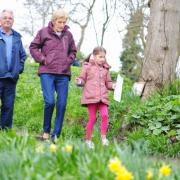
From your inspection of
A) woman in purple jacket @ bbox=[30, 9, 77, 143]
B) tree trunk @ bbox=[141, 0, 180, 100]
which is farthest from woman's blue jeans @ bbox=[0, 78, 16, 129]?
tree trunk @ bbox=[141, 0, 180, 100]

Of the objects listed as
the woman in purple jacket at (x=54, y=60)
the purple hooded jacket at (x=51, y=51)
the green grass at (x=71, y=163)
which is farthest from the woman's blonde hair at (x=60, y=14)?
the green grass at (x=71, y=163)

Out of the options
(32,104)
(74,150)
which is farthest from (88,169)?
(32,104)

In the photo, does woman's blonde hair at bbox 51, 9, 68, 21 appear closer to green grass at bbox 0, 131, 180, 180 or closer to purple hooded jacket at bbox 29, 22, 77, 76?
purple hooded jacket at bbox 29, 22, 77, 76

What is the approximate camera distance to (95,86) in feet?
23.7

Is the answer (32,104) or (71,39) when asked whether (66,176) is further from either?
(32,104)

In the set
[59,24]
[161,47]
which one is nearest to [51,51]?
[59,24]

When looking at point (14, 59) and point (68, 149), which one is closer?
point (68, 149)

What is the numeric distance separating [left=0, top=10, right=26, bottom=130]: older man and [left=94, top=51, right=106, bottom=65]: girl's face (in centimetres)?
100

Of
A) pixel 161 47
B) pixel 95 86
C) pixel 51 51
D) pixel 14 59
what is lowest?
pixel 95 86

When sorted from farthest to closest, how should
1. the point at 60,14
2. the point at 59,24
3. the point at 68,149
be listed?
1. the point at 59,24
2. the point at 60,14
3. the point at 68,149

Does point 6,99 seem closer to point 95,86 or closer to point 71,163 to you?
point 95,86

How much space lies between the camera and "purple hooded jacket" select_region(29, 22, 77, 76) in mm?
7105

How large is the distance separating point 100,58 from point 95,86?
40 centimetres

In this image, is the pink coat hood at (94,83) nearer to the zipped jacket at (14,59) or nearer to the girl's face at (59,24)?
the girl's face at (59,24)
